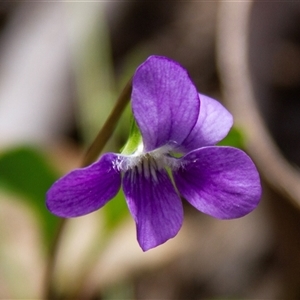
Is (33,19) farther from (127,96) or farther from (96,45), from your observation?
(127,96)

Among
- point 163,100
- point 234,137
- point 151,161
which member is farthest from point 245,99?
point 163,100

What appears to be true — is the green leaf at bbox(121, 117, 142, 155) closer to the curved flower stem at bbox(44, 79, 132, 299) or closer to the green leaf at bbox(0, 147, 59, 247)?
the curved flower stem at bbox(44, 79, 132, 299)

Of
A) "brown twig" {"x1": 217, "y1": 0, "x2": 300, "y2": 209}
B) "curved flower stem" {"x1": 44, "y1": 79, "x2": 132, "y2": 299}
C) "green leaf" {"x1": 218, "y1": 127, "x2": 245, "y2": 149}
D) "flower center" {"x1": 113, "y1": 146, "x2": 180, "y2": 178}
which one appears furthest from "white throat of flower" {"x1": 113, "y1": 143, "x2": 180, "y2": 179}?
"brown twig" {"x1": 217, "y1": 0, "x2": 300, "y2": 209}

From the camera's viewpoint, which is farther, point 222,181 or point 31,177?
point 31,177

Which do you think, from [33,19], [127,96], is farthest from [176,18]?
[127,96]

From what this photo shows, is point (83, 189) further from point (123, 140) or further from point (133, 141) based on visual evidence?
point (123, 140)

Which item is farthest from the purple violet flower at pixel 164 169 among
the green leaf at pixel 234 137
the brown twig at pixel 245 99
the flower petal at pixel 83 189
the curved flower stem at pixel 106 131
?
the brown twig at pixel 245 99
